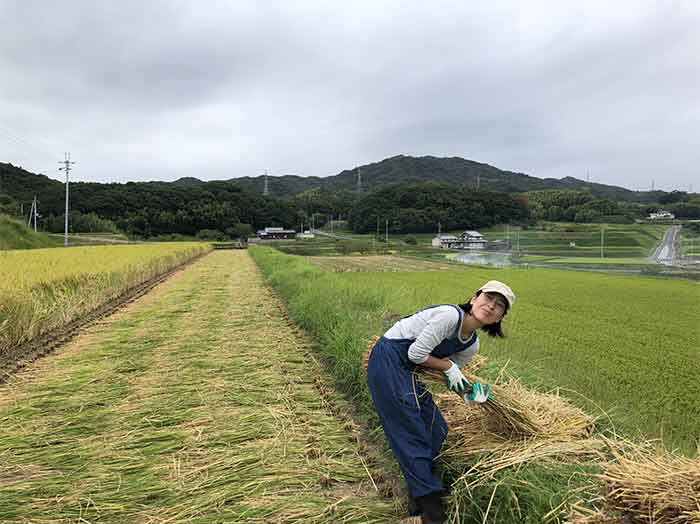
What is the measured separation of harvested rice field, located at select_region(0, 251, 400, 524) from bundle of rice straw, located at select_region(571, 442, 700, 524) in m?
1.17

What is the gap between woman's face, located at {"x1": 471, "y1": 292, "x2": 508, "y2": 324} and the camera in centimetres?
220

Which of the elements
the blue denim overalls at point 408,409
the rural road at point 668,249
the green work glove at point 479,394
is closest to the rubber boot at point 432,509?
the blue denim overalls at point 408,409

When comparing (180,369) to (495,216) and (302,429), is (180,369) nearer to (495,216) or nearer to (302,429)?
(302,429)

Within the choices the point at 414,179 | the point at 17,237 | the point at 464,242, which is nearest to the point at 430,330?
the point at 17,237

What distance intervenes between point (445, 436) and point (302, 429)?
50.3 inches

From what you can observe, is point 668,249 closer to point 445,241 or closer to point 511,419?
point 445,241

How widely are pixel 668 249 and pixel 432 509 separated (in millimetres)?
54808

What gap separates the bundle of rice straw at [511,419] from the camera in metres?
2.41

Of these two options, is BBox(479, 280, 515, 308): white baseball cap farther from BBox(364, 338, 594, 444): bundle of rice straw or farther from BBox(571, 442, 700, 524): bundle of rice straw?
BBox(571, 442, 700, 524): bundle of rice straw

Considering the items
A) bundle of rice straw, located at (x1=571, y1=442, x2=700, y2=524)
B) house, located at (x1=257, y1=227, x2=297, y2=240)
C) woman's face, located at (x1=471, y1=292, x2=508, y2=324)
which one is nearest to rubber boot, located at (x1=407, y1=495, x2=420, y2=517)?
bundle of rice straw, located at (x1=571, y1=442, x2=700, y2=524)

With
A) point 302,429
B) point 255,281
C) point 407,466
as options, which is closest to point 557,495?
point 407,466

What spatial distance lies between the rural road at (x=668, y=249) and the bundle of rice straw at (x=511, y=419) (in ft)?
130

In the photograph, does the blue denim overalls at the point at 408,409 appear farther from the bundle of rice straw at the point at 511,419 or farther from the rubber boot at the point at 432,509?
the bundle of rice straw at the point at 511,419

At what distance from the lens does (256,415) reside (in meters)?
3.59
